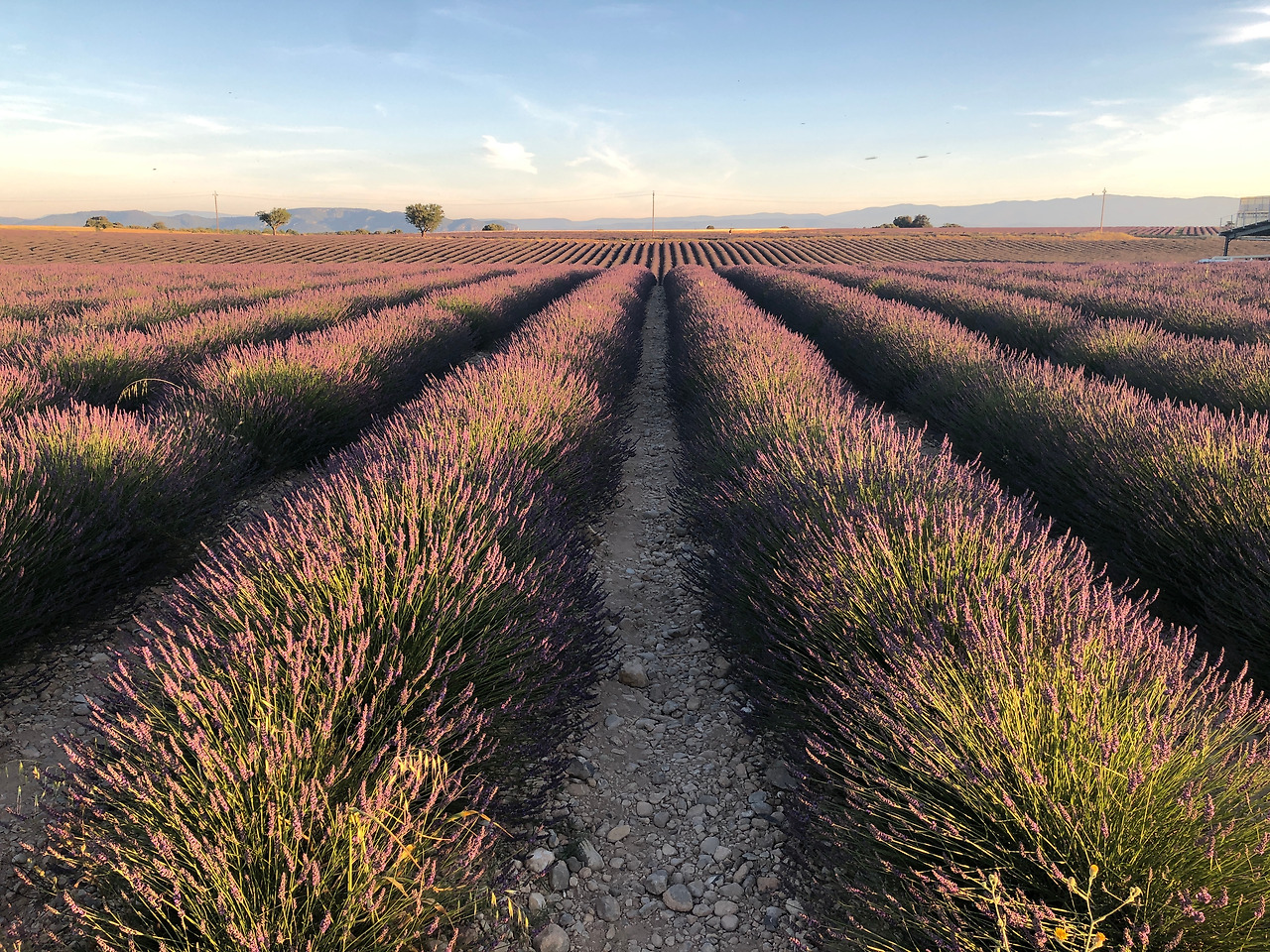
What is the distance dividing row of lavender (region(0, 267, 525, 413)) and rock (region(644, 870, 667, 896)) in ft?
17.2

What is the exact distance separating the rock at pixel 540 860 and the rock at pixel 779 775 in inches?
32.8

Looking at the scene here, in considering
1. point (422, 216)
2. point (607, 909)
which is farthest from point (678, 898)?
point (422, 216)

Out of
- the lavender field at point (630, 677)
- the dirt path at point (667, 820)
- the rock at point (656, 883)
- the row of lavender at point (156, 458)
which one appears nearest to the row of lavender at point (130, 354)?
the lavender field at point (630, 677)

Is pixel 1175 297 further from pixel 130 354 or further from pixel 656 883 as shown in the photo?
pixel 130 354

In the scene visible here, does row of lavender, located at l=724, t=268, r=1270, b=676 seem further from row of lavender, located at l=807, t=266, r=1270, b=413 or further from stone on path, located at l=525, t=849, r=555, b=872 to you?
stone on path, located at l=525, t=849, r=555, b=872

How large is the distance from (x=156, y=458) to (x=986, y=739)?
4351 millimetres

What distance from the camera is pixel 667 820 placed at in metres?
2.12

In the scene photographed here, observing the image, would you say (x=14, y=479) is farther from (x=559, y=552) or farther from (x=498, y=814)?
(x=498, y=814)

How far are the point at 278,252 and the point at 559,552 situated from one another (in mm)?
41064

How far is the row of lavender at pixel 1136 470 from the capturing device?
2.78 metres

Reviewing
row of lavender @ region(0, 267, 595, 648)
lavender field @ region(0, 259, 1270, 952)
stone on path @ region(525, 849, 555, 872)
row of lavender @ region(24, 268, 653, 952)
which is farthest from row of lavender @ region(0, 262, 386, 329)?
stone on path @ region(525, 849, 555, 872)

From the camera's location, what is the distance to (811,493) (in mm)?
2828

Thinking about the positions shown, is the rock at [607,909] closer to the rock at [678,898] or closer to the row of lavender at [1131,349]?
the rock at [678,898]

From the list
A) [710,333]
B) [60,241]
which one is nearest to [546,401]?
[710,333]
